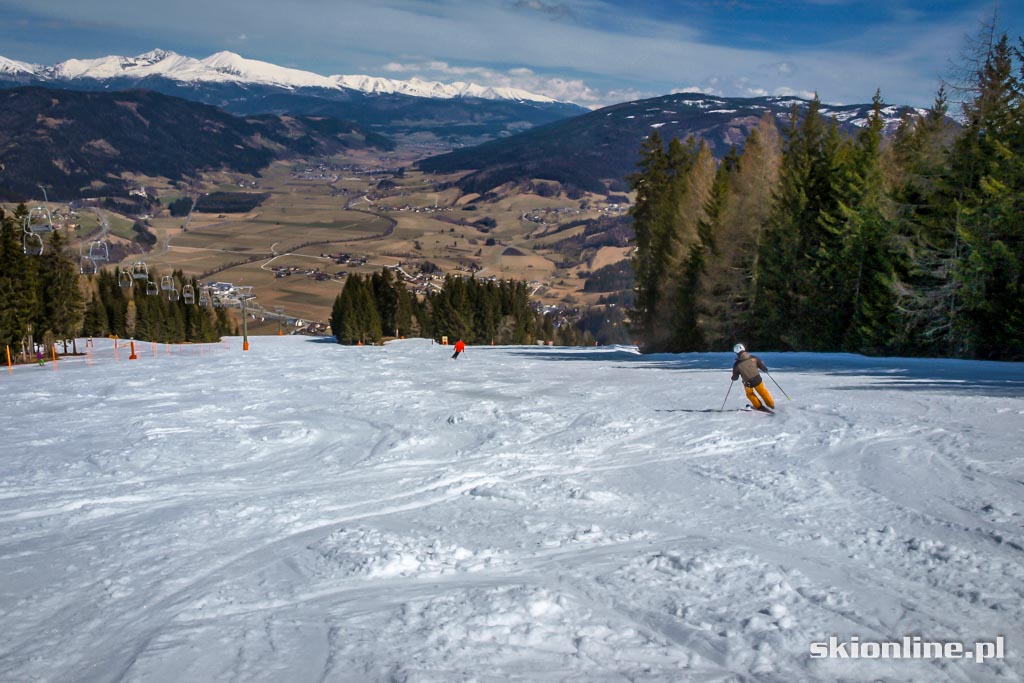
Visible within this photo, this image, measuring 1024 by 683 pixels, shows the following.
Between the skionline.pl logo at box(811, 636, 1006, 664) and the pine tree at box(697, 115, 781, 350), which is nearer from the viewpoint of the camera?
the skionline.pl logo at box(811, 636, 1006, 664)

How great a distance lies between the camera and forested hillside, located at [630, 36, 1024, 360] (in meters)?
26.1

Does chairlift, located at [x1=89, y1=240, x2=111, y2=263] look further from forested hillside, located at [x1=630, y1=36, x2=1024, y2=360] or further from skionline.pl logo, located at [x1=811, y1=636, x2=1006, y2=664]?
forested hillside, located at [x1=630, y1=36, x2=1024, y2=360]

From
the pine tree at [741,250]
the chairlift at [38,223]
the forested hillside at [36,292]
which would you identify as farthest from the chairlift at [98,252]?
the pine tree at [741,250]

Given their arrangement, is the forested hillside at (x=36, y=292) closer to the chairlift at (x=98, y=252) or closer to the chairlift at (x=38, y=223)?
the chairlift at (x=98, y=252)

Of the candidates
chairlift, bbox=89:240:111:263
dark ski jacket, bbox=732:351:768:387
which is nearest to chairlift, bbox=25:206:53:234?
chairlift, bbox=89:240:111:263

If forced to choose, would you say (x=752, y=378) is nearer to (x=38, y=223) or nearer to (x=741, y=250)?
(x=38, y=223)

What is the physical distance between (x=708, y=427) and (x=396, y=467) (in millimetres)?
6319

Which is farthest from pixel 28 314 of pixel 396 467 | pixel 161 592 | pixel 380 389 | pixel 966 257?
pixel 966 257

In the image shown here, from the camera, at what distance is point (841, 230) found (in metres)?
33.4

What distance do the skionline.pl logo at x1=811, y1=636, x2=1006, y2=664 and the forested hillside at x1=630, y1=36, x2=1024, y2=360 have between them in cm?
2309

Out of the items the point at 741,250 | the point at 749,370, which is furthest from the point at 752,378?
the point at 741,250

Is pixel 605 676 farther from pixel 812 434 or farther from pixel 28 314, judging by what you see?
pixel 28 314

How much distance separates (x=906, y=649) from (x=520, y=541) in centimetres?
416

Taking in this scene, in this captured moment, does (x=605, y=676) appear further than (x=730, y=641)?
No
